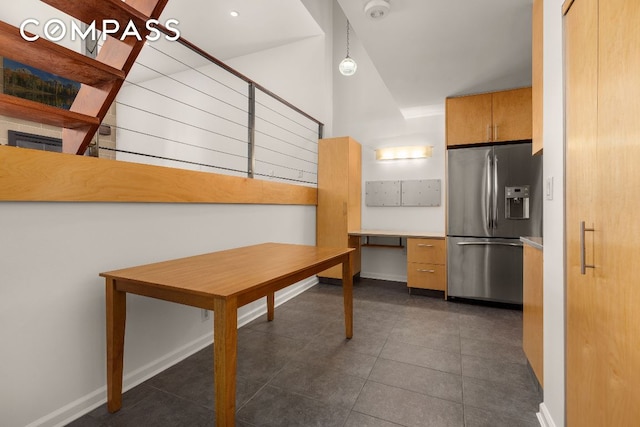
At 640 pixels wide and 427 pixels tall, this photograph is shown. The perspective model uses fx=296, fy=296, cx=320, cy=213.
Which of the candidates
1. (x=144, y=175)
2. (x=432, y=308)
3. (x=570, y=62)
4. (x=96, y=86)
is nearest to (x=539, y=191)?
(x=432, y=308)

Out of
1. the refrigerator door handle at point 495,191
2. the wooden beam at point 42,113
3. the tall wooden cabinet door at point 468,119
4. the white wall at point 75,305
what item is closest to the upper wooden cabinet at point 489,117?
the tall wooden cabinet door at point 468,119

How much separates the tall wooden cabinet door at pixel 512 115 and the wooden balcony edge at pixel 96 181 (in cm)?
290

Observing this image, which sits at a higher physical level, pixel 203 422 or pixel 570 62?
pixel 570 62

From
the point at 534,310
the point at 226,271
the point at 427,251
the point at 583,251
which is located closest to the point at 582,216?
the point at 583,251

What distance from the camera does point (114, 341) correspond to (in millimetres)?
1526

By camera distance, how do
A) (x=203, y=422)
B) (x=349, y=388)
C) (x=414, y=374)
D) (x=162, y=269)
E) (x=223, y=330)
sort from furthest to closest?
(x=414, y=374) → (x=349, y=388) → (x=162, y=269) → (x=203, y=422) → (x=223, y=330)

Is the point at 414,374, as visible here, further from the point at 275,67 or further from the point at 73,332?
the point at 275,67

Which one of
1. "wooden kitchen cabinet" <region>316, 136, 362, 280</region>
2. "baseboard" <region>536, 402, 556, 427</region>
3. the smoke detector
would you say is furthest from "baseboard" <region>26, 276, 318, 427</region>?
the smoke detector

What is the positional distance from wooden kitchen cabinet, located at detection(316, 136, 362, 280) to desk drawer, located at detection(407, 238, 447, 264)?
0.85 meters

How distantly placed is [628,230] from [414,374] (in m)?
1.53

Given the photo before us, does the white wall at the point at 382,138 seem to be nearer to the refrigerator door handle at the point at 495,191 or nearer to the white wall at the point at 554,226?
the refrigerator door handle at the point at 495,191

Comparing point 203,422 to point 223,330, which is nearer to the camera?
point 223,330

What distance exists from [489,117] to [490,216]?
3.67 feet

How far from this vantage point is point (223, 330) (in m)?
1.20
